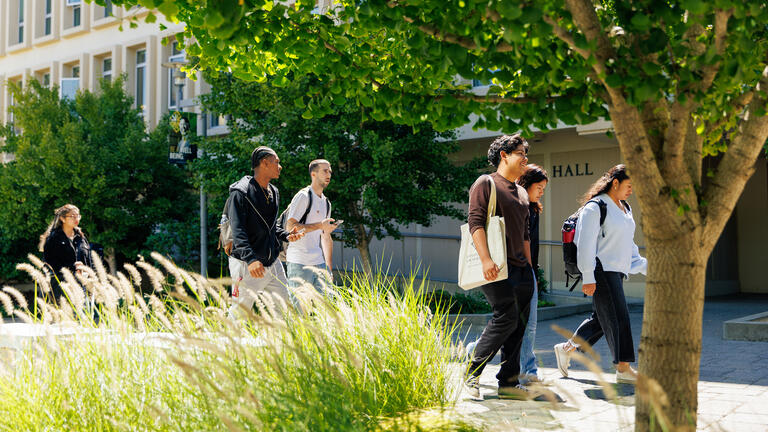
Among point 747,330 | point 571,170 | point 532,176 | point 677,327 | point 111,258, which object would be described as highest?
point 571,170

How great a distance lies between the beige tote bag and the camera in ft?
19.9

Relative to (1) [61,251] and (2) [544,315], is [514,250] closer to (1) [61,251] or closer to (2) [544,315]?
(1) [61,251]

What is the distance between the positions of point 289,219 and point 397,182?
726 centimetres

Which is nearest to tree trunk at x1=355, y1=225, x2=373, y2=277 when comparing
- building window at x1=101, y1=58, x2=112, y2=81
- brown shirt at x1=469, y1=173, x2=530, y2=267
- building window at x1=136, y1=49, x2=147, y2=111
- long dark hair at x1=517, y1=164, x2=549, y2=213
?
long dark hair at x1=517, y1=164, x2=549, y2=213

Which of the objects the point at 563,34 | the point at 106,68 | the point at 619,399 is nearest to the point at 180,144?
the point at 106,68

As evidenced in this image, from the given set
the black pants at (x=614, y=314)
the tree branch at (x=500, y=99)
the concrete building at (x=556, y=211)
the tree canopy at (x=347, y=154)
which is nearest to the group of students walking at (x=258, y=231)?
the black pants at (x=614, y=314)

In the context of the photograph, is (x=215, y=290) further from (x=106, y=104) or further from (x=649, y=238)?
(x=106, y=104)

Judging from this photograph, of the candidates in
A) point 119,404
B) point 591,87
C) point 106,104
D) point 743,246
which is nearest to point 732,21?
point 591,87

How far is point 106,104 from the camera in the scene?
23.8 m

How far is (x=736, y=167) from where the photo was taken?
10.6 feet

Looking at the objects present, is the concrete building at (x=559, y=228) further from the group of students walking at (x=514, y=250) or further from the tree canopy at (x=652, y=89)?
the tree canopy at (x=652, y=89)

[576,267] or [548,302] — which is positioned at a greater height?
[576,267]

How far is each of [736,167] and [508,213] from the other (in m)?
3.08

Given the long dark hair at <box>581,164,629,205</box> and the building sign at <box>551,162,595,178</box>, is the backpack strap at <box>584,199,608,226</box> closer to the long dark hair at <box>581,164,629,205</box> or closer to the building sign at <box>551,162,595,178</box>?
the long dark hair at <box>581,164,629,205</box>
